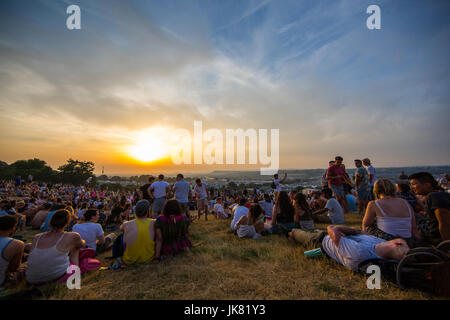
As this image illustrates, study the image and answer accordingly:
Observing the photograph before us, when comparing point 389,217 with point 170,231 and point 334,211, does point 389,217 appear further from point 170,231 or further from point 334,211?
point 170,231

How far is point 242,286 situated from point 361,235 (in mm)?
2040

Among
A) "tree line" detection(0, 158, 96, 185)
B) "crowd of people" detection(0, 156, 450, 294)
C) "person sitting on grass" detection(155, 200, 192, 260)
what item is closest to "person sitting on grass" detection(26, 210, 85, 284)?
"crowd of people" detection(0, 156, 450, 294)

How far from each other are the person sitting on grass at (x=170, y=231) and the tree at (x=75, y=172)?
2591 inches

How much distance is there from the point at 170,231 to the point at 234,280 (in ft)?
6.11

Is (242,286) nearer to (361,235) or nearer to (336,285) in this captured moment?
(336,285)

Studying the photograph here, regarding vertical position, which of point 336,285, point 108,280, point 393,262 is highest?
point 393,262

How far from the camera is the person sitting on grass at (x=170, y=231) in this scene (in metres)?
4.09

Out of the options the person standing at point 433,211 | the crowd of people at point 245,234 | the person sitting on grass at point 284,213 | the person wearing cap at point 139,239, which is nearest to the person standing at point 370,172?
the crowd of people at point 245,234

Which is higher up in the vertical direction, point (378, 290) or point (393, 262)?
point (393, 262)

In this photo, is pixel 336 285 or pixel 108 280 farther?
pixel 108 280
